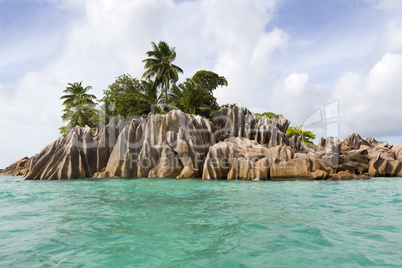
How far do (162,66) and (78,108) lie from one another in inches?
542

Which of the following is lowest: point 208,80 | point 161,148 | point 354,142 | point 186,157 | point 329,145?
point 186,157

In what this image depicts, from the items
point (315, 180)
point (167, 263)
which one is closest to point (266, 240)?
point (167, 263)

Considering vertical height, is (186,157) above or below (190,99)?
below

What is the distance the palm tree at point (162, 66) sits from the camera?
38.8 m

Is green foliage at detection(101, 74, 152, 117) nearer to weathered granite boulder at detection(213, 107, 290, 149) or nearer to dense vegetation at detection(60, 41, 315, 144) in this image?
dense vegetation at detection(60, 41, 315, 144)

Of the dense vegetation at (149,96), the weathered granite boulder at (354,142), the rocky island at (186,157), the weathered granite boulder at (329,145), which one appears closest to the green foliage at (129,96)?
the dense vegetation at (149,96)

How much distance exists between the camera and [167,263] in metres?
4.23

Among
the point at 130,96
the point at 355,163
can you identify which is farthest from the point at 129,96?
the point at 355,163

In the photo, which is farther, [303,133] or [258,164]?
[303,133]

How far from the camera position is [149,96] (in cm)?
3762

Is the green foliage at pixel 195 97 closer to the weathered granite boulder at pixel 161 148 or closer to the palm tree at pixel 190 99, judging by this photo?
the palm tree at pixel 190 99

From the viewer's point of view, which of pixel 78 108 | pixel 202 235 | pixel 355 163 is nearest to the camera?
pixel 202 235

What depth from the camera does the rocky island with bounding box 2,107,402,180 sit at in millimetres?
20812

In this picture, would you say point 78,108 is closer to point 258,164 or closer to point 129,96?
point 129,96
